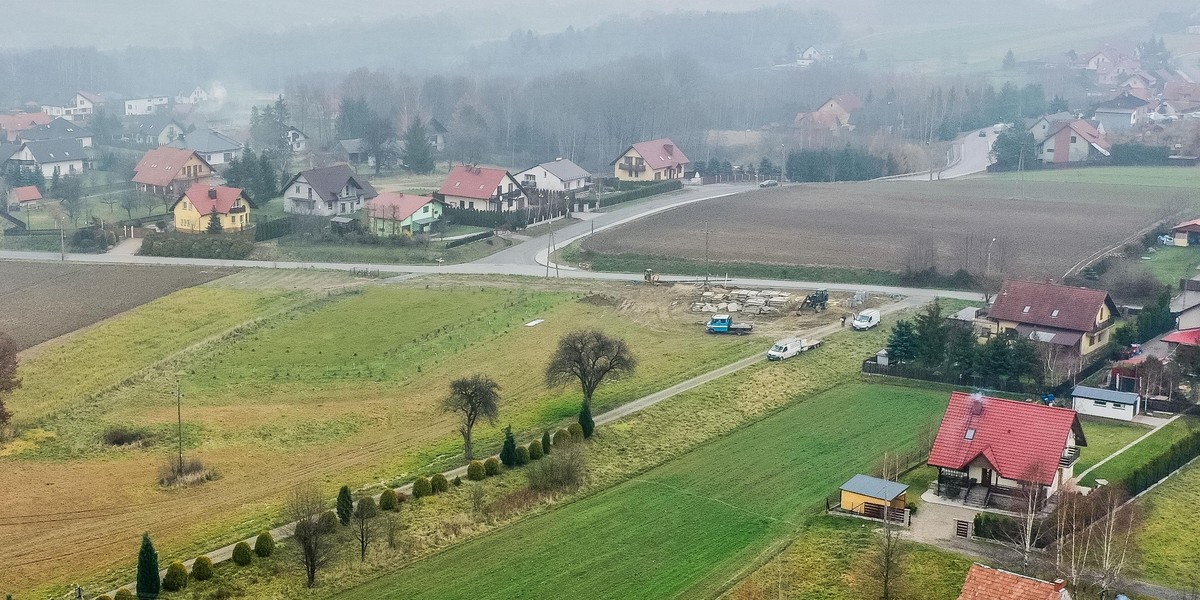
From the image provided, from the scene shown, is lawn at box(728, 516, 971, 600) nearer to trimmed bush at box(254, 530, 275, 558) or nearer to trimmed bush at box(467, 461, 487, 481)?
trimmed bush at box(467, 461, 487, 481)

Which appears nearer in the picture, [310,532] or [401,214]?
[310,532]

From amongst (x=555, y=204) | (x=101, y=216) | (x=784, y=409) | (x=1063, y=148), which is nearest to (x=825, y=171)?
(x=1063, y=148)

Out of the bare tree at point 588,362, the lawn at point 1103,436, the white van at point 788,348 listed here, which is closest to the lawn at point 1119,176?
the white van at point 788,348

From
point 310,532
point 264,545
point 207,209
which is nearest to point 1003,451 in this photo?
point 310,532

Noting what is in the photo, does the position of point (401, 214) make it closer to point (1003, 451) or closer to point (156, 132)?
point (1003, 451)

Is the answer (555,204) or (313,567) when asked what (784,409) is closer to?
(313,567)

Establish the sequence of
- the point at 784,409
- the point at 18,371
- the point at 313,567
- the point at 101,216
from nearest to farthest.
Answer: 1. the point at 313,567
2. the point at 784,409
3. the point at 18,371
4. the point at 101,216
